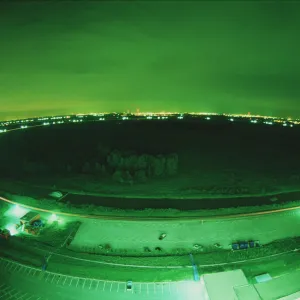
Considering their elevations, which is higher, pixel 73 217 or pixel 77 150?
pixel 77 150

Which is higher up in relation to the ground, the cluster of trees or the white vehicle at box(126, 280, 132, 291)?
the cluster of trees

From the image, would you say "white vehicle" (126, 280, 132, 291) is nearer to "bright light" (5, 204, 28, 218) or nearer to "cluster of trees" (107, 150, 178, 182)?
"bright light" (5, 204, 28, 218)

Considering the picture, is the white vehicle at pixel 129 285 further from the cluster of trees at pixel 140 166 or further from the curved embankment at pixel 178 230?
the cluster of trees at pixel 140 166

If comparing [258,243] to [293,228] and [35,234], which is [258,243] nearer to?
[293,228]

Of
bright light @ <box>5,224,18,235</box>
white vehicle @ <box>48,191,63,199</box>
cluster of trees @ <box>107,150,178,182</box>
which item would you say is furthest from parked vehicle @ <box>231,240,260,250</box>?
cluster of trees @ <box>107,150,178,182</box>

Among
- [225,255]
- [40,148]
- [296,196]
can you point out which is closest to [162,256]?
[225,255]

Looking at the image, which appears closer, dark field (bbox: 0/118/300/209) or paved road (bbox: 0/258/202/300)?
paved road (bbox: 0/258/202/300)
